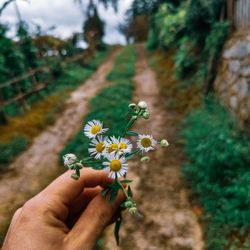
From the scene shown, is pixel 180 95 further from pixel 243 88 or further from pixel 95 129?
pixel 95 129

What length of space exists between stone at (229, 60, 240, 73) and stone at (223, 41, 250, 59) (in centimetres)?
10

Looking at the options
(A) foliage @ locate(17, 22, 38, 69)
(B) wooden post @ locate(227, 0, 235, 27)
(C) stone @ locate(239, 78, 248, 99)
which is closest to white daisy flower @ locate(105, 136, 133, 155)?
(C) stone @ locate(239, 78, 248, 99)

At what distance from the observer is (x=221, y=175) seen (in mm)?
4594

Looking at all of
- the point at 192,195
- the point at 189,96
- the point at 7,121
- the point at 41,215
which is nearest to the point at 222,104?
the point at 189,96

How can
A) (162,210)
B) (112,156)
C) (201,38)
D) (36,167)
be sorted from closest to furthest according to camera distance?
1. (112,156)
2. (162,210)
3. (36,167)
4. (201,38)

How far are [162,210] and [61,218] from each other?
10.7ft

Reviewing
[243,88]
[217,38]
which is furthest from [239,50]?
[217,38]

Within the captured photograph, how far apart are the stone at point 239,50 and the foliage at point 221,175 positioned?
124cm

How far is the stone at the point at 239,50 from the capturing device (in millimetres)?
5745

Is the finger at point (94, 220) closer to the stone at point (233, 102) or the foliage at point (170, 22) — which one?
the stone at point (233, 102)

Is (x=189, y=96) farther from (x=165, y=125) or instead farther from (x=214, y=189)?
(x=214, y=189)

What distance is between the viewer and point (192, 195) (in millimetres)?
4703

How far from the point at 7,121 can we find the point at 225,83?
5.68 metres

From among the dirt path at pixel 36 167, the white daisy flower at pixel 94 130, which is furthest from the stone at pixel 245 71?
the white daisy flower at pixel 94 130
